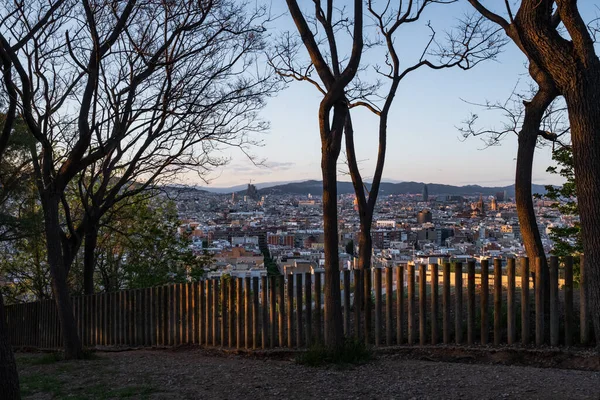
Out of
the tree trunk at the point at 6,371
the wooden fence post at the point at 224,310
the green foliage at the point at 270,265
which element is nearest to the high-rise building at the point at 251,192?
the green foliage at the point at 270,265

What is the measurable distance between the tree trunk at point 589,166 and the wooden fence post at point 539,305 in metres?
3.03

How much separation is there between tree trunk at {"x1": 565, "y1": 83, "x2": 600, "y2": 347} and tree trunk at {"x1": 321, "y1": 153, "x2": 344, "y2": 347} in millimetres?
3514

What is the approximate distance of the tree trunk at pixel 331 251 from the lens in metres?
7.74

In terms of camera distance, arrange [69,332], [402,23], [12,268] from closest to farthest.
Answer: [69,332] < [402,23] < [12,268]

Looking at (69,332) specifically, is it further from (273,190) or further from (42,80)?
(273,190)

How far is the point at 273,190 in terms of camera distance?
93.5ft

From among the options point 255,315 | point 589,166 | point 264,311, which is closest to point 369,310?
point 264,311

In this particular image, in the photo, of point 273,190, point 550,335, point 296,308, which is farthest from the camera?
point 273,190

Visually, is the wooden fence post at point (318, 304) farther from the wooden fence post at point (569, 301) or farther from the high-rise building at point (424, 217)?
the high-rise building at point (424, 217)

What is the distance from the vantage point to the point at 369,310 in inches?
342

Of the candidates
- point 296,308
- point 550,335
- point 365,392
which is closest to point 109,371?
point 296,308

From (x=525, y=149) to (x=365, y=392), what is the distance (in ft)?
15.0

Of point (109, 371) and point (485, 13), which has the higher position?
point (485, 13)

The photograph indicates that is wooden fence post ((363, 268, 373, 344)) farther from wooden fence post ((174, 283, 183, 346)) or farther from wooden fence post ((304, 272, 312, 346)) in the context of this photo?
wooden fence post ((174, 283, 183, 346))
